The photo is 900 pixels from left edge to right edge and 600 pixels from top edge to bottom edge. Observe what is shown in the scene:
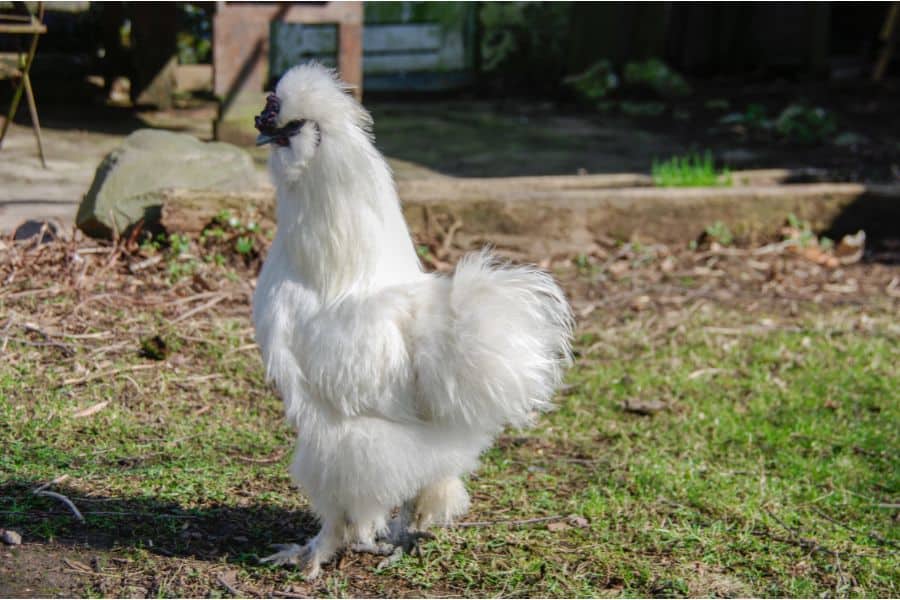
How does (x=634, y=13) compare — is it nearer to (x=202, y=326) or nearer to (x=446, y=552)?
(x=202, y=326)

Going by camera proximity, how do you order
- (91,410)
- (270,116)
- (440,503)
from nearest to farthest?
1. (270,116)
2. (440,503)
3. (91,410)

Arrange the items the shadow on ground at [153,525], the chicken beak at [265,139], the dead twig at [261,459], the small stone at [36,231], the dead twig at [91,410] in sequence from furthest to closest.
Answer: the small stone at [36,231], the dead twig at [91,410], the dead twig at [261,459], the shadow on ground at [153,525], the chicken beak at [265,139]

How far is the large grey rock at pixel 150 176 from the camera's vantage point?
5.84m

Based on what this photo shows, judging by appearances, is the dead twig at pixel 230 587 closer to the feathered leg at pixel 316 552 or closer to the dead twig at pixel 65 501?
the feathered leg at pixel 316 552

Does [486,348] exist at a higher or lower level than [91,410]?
higher

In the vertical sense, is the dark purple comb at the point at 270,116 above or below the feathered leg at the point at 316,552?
above

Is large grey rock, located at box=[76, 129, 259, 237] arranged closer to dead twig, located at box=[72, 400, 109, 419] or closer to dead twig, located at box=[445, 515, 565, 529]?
dead twig, located at box=[72, 400, 109, 419]

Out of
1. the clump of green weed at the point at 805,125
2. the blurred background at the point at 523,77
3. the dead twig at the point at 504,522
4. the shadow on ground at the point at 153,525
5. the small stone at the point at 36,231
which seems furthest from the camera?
the clump of green weed at the point at 805,125

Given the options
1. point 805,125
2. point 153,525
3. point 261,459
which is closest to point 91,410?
point 261,459

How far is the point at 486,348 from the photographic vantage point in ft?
10.1

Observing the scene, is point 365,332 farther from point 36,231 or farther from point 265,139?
point 36,231

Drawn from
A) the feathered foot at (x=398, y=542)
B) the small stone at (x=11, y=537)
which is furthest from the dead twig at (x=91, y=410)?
the feathered foot at (x=398, y=542)

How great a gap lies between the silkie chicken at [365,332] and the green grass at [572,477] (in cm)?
50

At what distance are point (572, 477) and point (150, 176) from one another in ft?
10.7
